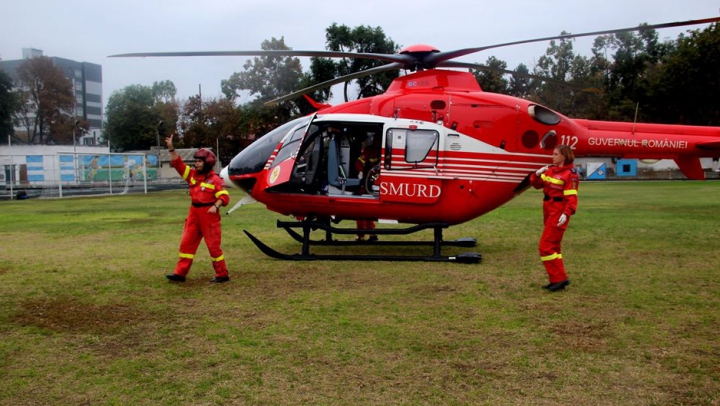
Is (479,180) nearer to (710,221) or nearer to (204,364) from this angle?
(204,364)

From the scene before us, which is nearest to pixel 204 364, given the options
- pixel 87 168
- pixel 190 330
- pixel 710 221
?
pixel 190 330

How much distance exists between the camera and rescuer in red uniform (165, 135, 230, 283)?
7297 millimetres

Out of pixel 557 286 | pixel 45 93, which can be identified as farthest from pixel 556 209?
pixel 45 93

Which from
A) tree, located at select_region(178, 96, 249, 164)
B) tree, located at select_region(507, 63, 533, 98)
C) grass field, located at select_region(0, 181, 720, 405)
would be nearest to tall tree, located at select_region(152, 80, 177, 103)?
tree, located at select_region(178, 96, 249, 164)

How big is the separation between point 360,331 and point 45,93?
237 ft

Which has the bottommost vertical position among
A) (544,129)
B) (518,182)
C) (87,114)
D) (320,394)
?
(320,394)

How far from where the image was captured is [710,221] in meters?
14.0

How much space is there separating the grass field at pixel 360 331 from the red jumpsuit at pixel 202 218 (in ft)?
1.21

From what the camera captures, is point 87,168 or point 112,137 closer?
point 87,168

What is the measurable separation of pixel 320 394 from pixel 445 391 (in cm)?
88

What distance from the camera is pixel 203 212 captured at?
24.0ft

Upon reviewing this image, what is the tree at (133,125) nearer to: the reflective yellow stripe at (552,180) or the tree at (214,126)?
the tree at (214,126)

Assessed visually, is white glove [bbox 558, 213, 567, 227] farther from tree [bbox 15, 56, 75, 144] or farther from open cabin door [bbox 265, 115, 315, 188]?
tree [bbox 15, 56, 75, 144]

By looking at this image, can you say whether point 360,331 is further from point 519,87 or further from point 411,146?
point 519,87
